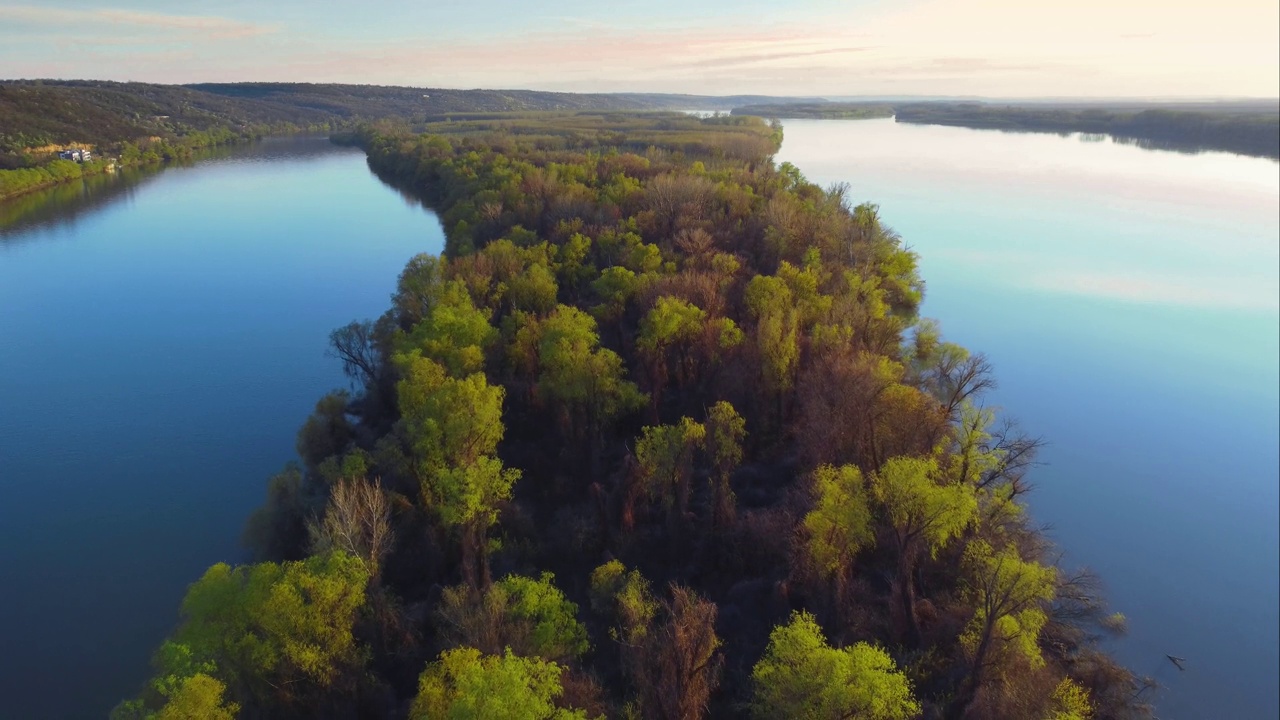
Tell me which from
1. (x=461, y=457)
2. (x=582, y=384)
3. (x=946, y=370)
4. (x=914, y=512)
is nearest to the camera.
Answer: (x=914, y=512)

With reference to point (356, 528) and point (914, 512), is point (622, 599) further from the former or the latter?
point (914, 512)

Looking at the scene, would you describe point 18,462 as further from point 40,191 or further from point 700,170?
point 40,191

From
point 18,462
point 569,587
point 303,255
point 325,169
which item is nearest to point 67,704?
point 569,587

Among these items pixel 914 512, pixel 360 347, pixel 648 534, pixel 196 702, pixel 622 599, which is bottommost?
pixel 648 534

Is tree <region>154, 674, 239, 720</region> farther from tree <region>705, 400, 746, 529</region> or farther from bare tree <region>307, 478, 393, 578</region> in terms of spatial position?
tree <region>705, 400, 746, 529</region>

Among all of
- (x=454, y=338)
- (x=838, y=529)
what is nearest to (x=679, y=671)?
(x=838, y=529)

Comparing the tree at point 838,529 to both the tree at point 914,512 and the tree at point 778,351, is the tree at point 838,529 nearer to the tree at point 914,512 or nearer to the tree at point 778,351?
the tree at point 914,512
